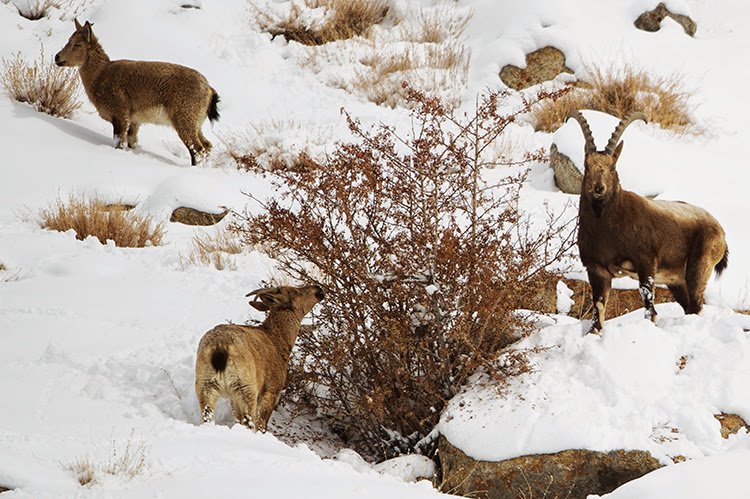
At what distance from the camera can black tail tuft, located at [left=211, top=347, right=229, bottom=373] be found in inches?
209

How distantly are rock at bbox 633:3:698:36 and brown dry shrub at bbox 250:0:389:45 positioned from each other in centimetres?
457

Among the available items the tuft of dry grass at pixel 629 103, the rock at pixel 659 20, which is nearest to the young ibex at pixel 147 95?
the tuft of dry grass at pixel 629 103

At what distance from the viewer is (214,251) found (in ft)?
30.6

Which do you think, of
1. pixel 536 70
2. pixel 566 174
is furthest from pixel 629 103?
pixel 566 174

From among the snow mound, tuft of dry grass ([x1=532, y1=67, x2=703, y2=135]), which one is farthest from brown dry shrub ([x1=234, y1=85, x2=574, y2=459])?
tuft of dry grass ([x1=532, y1=67, x2=703, y2=135])

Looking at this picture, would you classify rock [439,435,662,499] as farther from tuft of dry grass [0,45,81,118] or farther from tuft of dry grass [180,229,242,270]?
tuft of dry grass [0,45,81,118]

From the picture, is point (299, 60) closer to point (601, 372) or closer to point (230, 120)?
point (230, 120)

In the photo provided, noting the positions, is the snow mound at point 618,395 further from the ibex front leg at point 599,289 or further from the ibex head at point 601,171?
the ibex head at point 601,171

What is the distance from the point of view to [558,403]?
19.0 feet

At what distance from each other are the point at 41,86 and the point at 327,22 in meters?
5.28

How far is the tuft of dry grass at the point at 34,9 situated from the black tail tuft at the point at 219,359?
11.6 metres

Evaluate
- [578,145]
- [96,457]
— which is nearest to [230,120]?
[578,145]

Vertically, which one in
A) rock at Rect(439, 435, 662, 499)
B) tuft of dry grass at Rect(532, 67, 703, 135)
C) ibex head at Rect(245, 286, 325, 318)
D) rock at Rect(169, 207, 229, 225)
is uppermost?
ibex head at Rect(245, 286, 325, 318)

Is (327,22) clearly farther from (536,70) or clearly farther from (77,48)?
(77,48)
